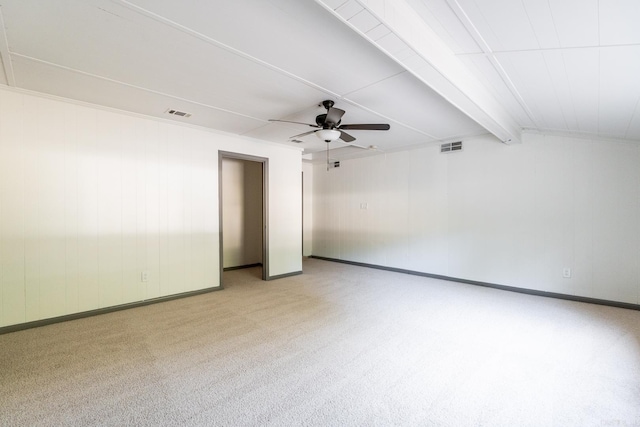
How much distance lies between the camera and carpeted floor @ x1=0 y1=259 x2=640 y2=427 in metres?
1.78

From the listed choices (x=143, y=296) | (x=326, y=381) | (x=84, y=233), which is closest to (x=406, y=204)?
(x=326, y=381)

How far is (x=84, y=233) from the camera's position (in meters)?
3.39

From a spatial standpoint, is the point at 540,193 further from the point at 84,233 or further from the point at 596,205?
the point at 84,233

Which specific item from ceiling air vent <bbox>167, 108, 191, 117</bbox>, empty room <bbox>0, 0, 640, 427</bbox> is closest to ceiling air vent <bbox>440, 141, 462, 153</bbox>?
empty room <bbox>0, 0, 640, 427</bbox>

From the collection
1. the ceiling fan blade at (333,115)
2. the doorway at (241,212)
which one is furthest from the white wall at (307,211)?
the ceiling fan blade at (333,115)

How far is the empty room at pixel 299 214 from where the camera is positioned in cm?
183

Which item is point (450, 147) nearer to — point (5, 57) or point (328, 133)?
point (328, 133)

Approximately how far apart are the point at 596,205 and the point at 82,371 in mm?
6218

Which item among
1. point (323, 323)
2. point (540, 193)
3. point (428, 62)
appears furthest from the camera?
point (540, 193)

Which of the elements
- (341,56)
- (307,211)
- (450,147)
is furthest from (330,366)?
(307,211)

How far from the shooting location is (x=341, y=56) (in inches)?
92.0

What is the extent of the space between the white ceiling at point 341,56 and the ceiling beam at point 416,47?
11 millimetres

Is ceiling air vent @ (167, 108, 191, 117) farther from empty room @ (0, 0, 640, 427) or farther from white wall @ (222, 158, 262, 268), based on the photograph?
white wall @ (222, 158, 262, 268)

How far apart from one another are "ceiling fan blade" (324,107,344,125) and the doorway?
3.28 m
